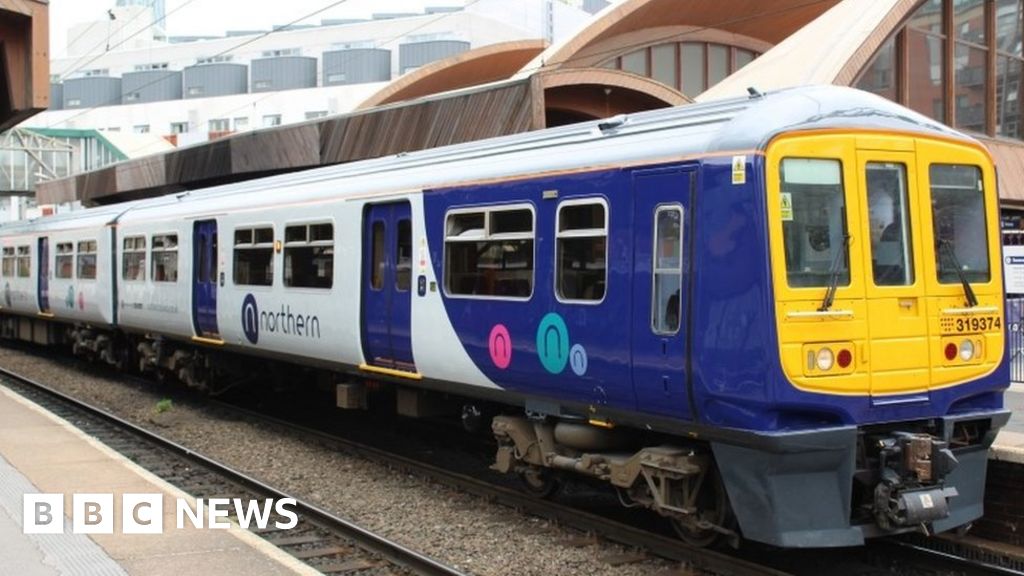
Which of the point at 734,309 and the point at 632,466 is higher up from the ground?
the point at 734,309

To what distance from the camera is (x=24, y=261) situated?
22.1 m

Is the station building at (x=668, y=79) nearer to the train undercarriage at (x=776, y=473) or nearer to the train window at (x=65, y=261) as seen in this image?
the train window at (x=65, y=261)

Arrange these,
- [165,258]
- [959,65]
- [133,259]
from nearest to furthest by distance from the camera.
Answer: [165,258] → [133,259] → [959,65]

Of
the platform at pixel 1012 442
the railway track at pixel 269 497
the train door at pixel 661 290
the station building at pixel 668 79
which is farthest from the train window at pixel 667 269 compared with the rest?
the station building at pixel 668 79

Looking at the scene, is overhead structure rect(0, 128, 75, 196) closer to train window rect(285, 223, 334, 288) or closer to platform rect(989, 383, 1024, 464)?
train window rect(285, 223, 334, 288)

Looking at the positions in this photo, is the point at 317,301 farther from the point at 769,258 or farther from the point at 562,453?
the point at 769,258

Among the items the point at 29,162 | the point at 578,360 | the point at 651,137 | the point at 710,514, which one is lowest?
the point at 710,514

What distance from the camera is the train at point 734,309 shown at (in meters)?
6.04

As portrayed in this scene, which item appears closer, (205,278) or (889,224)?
(889,224)

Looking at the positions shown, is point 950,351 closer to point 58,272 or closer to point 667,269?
point 667,269

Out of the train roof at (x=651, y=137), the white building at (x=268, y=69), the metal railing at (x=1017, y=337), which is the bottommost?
the metal railing at (x=1017, y=337)

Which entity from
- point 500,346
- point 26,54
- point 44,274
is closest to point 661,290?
point 500,346

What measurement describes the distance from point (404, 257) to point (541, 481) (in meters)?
2.40

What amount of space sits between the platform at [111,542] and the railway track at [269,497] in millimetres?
568
